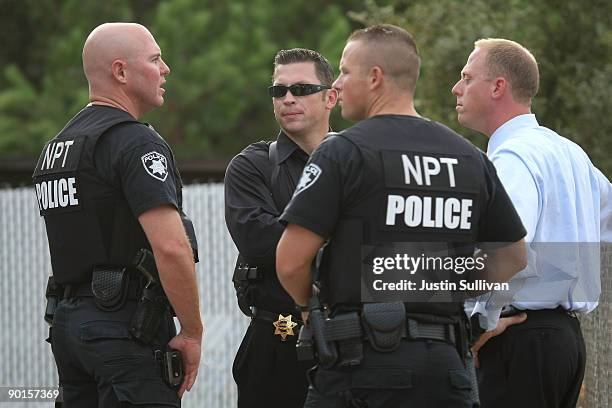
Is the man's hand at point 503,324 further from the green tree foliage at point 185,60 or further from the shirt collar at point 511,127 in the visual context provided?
the green tree foliage at point 185,60

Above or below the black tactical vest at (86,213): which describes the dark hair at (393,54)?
above

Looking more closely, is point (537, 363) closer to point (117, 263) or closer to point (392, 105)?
point (392, 105)

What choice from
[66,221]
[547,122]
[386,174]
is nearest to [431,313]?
[386,174]

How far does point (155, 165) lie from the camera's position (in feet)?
15.8

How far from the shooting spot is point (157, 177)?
15.7ft

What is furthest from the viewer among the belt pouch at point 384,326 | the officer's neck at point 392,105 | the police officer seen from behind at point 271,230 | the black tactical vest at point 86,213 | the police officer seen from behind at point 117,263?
the police officer seen from behind at point 271,230

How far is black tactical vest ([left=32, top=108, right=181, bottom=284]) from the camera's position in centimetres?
486

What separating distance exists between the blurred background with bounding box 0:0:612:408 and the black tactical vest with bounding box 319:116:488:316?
6.09ft

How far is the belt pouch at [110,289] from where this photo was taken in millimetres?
4820

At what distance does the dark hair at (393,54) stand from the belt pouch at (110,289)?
1407 millimetres

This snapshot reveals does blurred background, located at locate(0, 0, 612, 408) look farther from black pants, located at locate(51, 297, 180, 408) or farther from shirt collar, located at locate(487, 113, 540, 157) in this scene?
black pants, located at locate(51, 297, 180, 408)

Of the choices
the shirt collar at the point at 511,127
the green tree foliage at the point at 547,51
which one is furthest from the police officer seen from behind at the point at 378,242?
the green tree foliage at the point at 547,51

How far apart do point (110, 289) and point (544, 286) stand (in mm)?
1934

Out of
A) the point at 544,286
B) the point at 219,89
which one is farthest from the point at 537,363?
the point at 219,89
